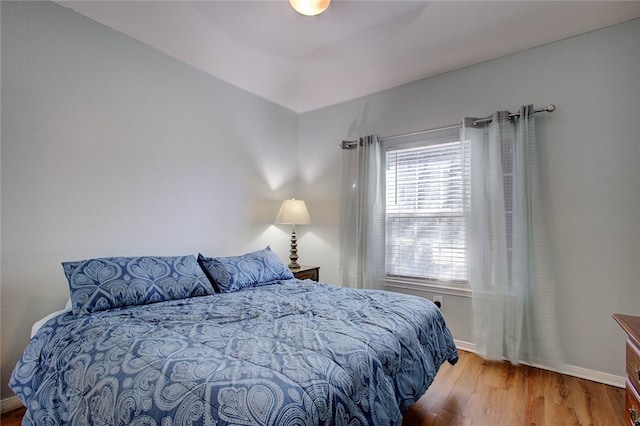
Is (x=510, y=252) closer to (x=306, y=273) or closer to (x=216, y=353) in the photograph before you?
(x=306, y=273)

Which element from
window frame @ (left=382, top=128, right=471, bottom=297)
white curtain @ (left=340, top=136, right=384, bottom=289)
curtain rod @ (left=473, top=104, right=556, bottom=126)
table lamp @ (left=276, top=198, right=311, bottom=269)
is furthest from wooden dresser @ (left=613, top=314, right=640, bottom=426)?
table lamp @ (left=276, top=198, right=311, bottom=269)

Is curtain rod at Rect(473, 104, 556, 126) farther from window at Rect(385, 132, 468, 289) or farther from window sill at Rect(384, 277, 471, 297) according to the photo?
window sill at Rect(384, 277, 471, 297)

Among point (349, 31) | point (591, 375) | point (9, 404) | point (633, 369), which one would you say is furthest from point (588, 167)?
point (9, 404)

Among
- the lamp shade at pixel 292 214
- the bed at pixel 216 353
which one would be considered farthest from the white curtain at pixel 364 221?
the bed at pixel 216 353

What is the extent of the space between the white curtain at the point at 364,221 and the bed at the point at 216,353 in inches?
41.3

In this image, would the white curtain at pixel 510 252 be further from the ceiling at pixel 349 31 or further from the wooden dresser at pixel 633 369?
the wooden dresser at pixel 633 369

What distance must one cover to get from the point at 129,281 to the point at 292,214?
71.0 inches

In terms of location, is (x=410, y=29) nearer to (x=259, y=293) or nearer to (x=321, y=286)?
(x=321, y=286)

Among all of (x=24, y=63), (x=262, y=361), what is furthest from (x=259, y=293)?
(x=24, y=63)

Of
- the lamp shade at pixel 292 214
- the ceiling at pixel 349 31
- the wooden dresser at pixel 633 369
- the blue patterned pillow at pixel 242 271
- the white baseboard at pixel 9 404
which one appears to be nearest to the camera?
the wooden dresser at pixel 633 369

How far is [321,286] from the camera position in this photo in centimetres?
246

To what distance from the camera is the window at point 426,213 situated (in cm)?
289

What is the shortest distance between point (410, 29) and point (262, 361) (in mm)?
2477

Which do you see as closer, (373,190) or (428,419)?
(428,419)
